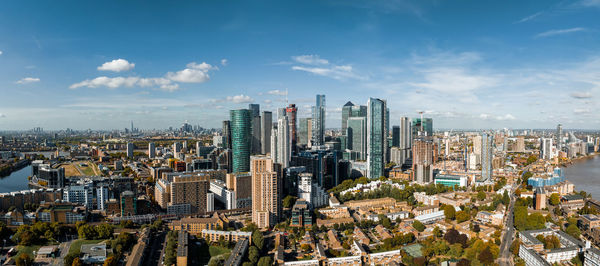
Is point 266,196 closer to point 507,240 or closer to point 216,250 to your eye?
point 216,250

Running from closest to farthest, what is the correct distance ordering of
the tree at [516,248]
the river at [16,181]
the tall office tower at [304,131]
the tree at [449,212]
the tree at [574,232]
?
the tree at [516,248]
the tree at [574,232]
the tree at [449,212]
the river at [16,181]
the tall office tower at [304,131]

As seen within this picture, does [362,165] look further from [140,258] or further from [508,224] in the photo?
[140,258]

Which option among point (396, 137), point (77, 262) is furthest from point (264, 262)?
point (396, 137)

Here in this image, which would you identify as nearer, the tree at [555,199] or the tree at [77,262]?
the tree at [77,262]

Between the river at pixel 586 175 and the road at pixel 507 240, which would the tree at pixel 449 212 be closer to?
the road at pixel 507 240

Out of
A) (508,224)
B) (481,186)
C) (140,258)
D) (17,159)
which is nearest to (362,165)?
(481,186)

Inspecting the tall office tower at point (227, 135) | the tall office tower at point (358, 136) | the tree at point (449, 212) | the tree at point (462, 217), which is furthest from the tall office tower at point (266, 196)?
the tall office tower at point (358, 136)
